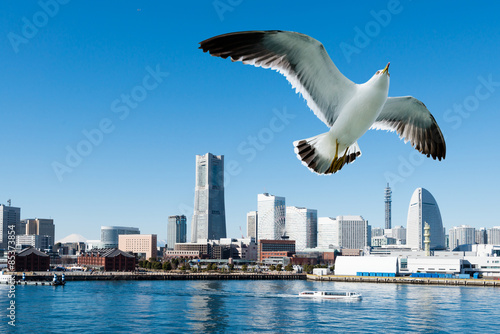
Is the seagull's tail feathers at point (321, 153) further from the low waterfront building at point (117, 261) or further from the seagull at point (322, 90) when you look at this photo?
the low waterfront building at point (117, 261)

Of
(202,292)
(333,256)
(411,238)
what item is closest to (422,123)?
(202,292)

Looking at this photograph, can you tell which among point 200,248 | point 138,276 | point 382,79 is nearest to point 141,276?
point 138,276

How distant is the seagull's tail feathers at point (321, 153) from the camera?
427 cm

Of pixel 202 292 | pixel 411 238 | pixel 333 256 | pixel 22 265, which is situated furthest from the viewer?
pixel 411 238

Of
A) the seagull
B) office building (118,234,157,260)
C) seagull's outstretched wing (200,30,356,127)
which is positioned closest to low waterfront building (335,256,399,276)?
the seagull

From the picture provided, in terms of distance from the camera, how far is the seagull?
3790mm

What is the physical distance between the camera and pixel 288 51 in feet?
13.6

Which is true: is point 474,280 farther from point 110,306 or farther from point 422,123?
point 422,123

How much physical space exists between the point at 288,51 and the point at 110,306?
1865 inches

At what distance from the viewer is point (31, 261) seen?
93875 millimetres

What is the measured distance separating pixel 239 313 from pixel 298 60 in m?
41.9

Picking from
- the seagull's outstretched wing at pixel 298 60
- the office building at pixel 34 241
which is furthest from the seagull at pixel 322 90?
the office building at pixel 34 241

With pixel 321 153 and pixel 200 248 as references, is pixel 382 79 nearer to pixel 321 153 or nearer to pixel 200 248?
pixel 321 153

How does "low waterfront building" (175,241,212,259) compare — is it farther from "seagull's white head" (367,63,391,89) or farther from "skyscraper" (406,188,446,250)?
"seagull's white head" (367,63,391,89)
